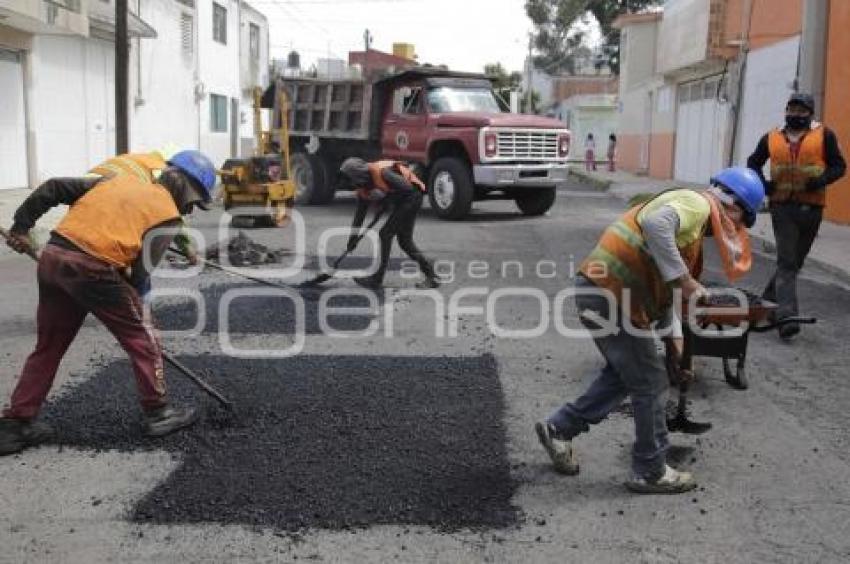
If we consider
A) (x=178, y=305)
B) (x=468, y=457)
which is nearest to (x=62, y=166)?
(x=178, y=305)

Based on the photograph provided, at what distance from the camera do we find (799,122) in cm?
705

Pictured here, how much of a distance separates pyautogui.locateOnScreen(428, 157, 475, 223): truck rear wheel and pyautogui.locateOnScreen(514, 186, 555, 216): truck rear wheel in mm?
1504

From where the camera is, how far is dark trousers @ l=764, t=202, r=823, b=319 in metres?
7.09

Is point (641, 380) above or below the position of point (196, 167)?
below

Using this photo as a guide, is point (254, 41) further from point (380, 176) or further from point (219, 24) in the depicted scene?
point (380, 176)

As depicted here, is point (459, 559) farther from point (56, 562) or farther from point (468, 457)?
point (56, 562)

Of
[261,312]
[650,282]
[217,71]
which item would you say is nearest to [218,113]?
[217,71]

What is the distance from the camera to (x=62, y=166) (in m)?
19.0

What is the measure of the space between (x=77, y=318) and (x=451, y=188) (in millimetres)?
10835

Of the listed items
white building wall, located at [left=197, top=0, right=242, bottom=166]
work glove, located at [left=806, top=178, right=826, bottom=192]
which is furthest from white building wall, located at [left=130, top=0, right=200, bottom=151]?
work glove, located at [left=806, top=178, right=826, bottom=192]

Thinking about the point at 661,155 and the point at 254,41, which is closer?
the point at 661,155

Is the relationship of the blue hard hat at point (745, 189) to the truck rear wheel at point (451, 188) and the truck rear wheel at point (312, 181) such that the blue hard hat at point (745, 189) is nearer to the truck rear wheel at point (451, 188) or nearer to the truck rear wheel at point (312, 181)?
the truck rear wheel at point (451, 188)

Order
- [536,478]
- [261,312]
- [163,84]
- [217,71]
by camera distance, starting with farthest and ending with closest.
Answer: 1. [217,71]
2. [163,84]
3. [261,312]
4. [536,478]

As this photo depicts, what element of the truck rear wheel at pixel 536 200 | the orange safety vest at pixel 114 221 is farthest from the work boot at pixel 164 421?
the truck rear wheel at pixel 536 200
